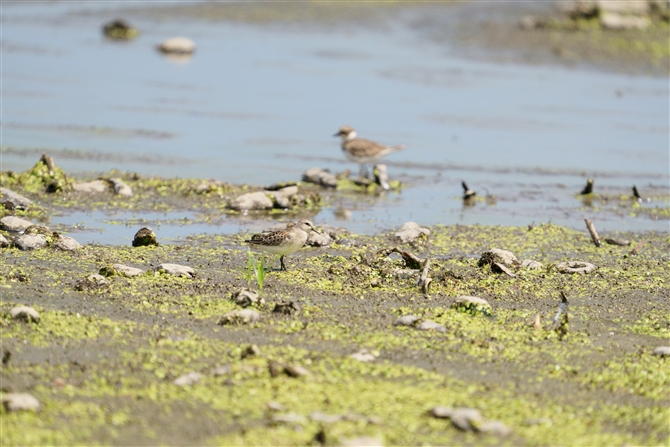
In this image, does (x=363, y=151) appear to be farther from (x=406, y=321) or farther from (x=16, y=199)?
(x=406, y=321)

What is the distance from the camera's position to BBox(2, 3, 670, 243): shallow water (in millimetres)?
14492

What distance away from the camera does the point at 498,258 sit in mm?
9938

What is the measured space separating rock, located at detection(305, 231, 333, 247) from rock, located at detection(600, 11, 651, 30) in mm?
21761

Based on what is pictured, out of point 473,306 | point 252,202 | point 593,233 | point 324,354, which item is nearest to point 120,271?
point 324,354

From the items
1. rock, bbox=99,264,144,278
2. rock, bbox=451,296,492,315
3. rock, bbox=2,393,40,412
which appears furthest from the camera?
rock, bbox=99,264,144,278

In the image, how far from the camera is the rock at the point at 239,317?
749 cm

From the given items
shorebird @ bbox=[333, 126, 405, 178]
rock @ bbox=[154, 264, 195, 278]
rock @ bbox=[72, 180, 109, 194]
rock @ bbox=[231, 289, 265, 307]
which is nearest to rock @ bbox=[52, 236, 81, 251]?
rock @ bbox=[154, 264, 195, 278]

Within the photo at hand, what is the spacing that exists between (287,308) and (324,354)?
37.0 inches

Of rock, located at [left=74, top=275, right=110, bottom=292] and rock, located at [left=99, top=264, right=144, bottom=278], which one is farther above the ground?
rock, located at [left=74, top=275, right=110, bottom=292]

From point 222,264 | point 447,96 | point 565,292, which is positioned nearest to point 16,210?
point 222,264

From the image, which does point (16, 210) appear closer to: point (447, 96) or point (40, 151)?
point (40, 151)

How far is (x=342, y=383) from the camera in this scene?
21.2 ft

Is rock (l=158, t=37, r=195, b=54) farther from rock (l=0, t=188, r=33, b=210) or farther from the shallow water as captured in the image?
rock (l=0, t=188, r=33, b=210)

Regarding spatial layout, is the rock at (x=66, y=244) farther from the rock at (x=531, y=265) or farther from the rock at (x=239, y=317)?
the rock at (x=531, y=265)
